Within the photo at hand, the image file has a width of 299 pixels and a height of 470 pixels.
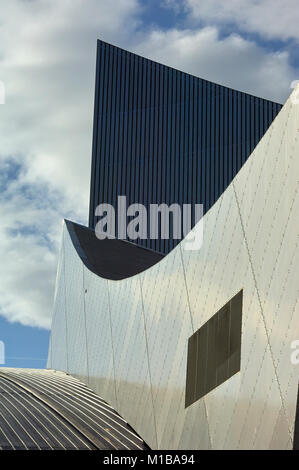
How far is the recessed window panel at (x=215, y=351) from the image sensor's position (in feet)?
59.2

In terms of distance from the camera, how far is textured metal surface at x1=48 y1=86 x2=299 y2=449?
51.3 ft

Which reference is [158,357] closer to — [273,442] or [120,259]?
[273,442]

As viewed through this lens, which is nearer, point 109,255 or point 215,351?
point 215,351

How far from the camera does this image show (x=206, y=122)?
2527 inches

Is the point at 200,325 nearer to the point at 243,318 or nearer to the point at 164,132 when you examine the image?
the point at 243,318

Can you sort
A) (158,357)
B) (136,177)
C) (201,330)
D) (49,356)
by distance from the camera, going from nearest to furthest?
(201,330), (158,357), (49,356), (136,177)

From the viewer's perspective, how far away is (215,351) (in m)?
19.2

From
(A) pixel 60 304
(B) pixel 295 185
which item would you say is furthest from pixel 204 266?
(A) pixel 60 304

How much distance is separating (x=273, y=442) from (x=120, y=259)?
89.7 ft

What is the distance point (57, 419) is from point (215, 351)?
727cm

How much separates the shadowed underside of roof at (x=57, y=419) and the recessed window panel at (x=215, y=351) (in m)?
3.41

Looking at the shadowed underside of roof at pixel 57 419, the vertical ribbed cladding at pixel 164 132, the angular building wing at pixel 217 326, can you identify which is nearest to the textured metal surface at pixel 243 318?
the angular building wing at pixel 217 326

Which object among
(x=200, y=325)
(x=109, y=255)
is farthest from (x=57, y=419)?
(x=109, y=255)

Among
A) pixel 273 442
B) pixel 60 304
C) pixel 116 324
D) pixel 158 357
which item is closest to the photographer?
pixel 273 442
